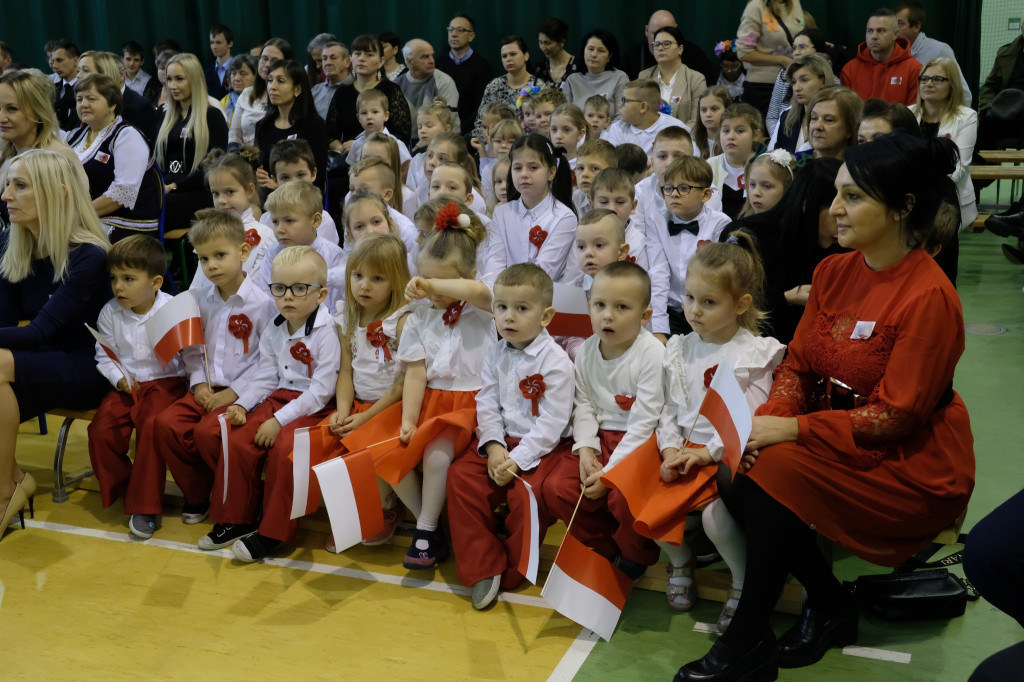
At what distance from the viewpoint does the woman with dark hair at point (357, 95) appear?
710 centimetres

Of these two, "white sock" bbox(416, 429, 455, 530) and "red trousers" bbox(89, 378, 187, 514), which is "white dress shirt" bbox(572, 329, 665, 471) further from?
"red trousers" bbox(89, 378, 187, 514)

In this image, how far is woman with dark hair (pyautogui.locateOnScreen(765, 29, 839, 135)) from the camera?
6418 millimetres

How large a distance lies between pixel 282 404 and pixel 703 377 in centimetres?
152

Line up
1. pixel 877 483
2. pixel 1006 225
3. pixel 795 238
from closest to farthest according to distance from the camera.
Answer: pixel 877 483 → pixel 795 238 → pixel 1006 225

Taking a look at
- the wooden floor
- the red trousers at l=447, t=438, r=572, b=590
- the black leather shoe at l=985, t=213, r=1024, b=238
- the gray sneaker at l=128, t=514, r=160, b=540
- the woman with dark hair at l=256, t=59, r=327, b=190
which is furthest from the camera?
the woman with dark hair at l=256, t=59, r=327, b=190

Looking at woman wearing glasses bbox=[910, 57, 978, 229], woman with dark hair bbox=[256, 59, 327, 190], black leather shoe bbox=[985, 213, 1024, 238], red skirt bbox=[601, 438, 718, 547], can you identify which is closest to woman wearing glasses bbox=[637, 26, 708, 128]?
woman wearing glasses bbox=[910, 57, 978, 229]

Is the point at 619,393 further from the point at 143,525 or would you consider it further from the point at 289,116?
the point at 289,116

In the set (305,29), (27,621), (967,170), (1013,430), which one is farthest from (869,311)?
(305,29)

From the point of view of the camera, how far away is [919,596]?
2668 millimetres

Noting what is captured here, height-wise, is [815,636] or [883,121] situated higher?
[883,121]

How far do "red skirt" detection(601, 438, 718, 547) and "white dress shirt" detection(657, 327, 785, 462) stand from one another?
0.09m

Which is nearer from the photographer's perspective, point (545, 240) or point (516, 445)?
point (516, 445)

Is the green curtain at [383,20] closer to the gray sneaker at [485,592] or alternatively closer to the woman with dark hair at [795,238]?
the woman with dark hair at [795,238]

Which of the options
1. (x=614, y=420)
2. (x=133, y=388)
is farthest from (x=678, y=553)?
(x=133, y=388)
